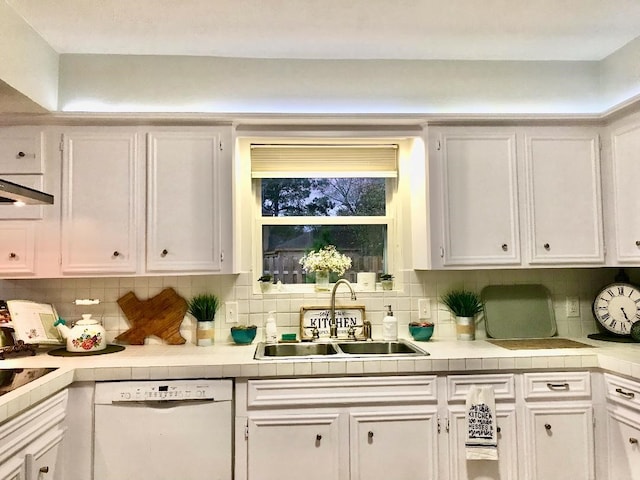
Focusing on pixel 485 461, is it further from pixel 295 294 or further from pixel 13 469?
pixel 13 469

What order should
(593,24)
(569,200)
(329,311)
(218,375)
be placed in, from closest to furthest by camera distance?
(218,375), (593,24), (569,200), (329,311)

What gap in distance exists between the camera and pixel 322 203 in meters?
2.96

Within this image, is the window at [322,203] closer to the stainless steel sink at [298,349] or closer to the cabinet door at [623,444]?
the stainless steel sink at [298,349]

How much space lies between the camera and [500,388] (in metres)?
2.16

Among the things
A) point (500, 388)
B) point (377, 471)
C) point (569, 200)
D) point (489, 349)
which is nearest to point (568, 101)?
point (569, 200)

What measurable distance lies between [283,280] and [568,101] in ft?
6.69

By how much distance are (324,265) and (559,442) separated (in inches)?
59.7

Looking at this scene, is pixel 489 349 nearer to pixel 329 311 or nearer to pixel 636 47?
pixel 329 311

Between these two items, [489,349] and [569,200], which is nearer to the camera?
[489,349]

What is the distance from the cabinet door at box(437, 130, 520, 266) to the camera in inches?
97.3

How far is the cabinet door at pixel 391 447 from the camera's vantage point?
208 cm

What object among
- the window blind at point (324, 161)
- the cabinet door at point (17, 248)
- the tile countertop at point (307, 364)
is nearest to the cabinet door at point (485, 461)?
the tile countertop at point (307, 364)

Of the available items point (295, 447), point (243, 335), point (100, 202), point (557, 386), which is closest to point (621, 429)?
point (557, 386)

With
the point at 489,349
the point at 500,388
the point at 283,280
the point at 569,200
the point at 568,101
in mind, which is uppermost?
the point at 568,101
